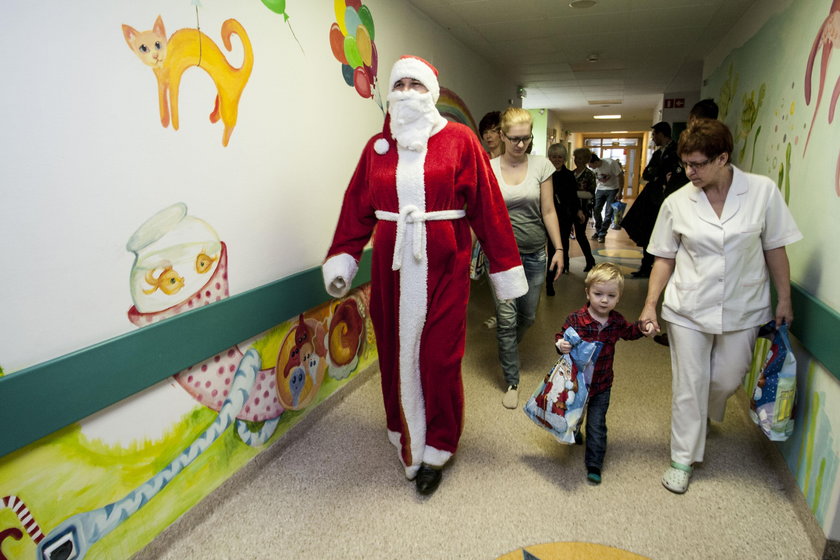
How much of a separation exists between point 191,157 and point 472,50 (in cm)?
396

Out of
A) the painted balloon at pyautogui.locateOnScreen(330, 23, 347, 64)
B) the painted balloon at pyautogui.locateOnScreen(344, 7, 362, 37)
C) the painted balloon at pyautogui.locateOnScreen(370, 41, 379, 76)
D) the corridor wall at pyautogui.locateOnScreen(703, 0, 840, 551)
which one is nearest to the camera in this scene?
the corridor wall at pyautogui.locateOnScreen(703, 0, 840, 551)

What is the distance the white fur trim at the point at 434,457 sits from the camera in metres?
2.00

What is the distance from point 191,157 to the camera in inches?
66.5

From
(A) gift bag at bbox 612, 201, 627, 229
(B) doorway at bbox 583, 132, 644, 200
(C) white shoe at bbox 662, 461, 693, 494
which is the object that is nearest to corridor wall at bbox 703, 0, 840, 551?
(C) white shoe at bbox 662, 461, 693, 494

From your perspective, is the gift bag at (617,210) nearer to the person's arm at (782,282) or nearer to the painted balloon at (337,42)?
the painted balloon at (337,42)

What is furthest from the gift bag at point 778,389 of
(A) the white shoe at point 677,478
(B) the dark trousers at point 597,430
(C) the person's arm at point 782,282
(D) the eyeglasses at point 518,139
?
(D) the eyeglasses at point 518,139

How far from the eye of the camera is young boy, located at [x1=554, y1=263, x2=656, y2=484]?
190cm

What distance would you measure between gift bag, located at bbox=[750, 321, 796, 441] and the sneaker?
1.12 meters

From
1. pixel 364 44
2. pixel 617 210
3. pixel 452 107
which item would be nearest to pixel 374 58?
pixel 364 44

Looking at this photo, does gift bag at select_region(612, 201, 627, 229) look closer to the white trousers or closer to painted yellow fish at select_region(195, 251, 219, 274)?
the white trousers

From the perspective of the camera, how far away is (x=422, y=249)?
5.93 ft

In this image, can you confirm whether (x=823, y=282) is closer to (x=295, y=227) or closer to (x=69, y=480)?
(x=295, y=227)

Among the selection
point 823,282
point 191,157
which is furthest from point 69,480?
point 823,282

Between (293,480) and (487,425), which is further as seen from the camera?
(487,425)
